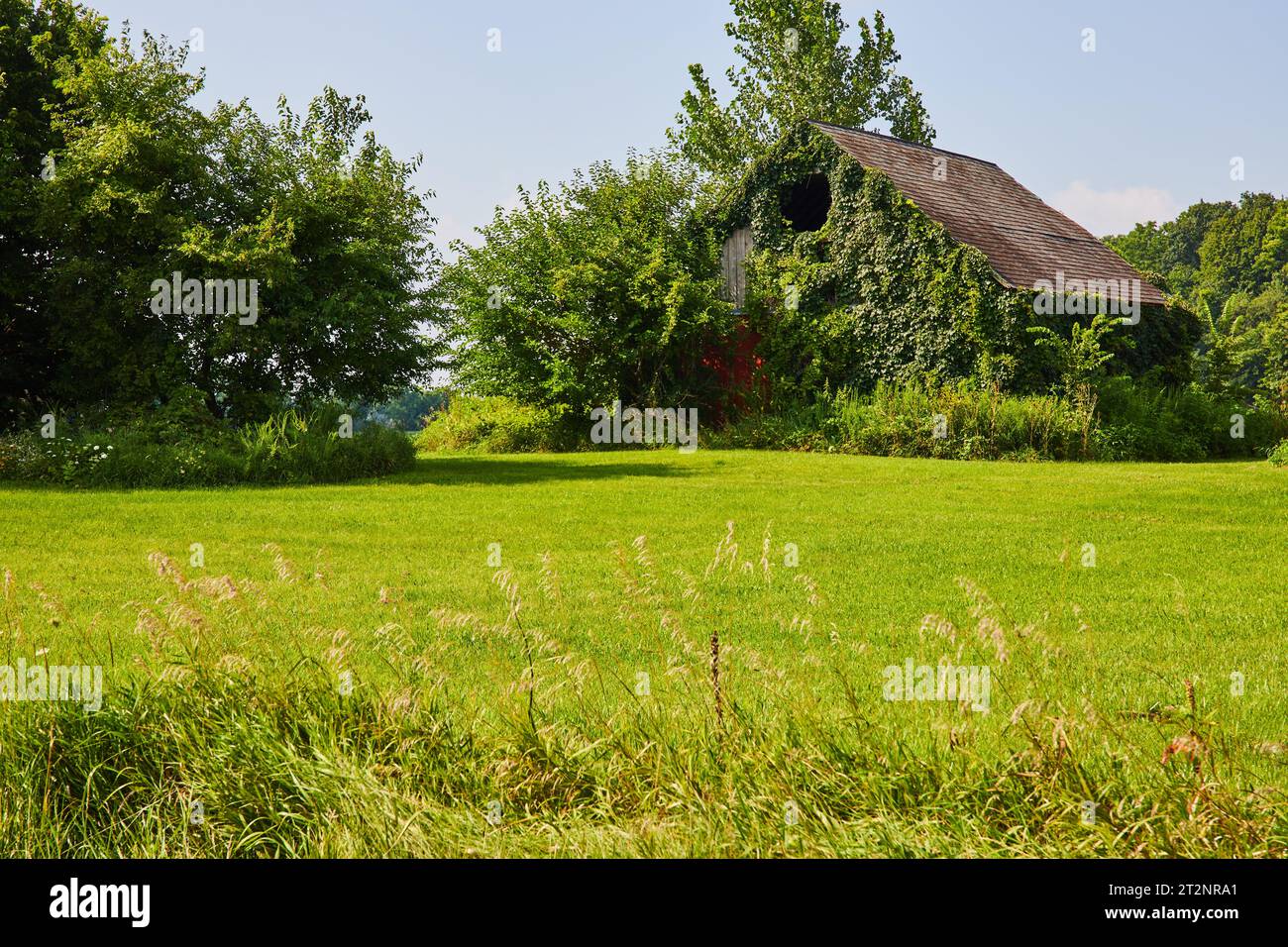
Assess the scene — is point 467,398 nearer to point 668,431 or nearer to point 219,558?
point 668,431

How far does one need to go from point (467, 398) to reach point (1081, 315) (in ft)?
53.0

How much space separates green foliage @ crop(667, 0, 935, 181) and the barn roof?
15.7m

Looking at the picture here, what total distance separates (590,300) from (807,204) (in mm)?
6653

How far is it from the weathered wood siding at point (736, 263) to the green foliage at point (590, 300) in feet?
1.53

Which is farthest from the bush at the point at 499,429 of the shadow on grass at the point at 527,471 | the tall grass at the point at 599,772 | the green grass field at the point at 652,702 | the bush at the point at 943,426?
the tall grass at the point at 599,772

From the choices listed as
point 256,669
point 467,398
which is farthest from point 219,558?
A: point 467,398

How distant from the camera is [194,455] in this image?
56.4ft

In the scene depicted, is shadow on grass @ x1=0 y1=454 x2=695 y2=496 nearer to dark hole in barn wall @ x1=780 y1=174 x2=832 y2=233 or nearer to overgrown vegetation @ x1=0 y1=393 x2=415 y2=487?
overgrown vegetation @ x1=0 y1=393 x2=415 y2=487

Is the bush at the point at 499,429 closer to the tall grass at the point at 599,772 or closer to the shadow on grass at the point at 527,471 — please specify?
the shadow on grass at the point at 527,471

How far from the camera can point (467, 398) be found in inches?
1183

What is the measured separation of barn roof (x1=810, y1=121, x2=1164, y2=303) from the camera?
25016 mm

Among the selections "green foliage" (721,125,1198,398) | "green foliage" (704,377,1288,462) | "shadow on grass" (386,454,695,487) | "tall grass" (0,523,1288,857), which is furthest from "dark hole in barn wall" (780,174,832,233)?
"tall grass" (0,523,1288,857)

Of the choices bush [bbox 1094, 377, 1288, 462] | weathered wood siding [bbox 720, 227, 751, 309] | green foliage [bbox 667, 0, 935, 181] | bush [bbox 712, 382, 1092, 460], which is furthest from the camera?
green foliage [bbox 667, 0, 935, 181]

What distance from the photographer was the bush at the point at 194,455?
55.2ft
